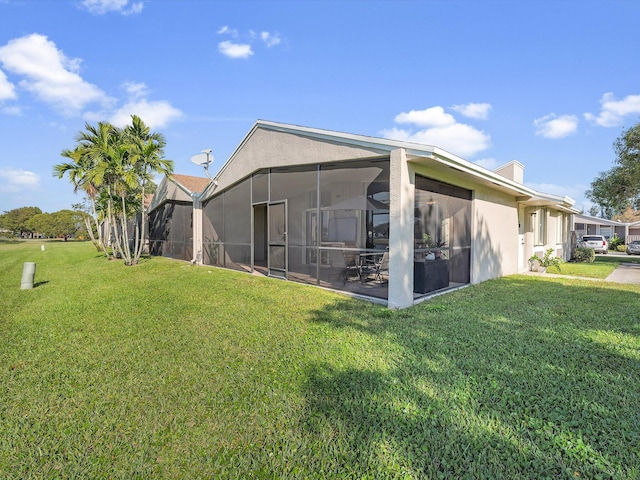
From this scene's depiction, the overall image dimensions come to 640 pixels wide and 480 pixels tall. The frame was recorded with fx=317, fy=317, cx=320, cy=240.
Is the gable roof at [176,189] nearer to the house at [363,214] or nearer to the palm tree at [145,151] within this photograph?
the palm tree at [145,151]

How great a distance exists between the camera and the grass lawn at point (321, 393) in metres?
2.13

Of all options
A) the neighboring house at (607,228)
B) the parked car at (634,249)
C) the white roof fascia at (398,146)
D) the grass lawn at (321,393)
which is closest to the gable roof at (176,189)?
the white roof fascia at (398,146)

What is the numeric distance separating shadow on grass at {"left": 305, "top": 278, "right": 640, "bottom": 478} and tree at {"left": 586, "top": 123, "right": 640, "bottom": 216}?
16.6 m

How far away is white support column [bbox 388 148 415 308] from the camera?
593 cm

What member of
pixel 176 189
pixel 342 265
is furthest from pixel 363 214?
pixel 176 189

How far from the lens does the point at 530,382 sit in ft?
10.3

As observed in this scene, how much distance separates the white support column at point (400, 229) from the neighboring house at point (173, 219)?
→ 992cm

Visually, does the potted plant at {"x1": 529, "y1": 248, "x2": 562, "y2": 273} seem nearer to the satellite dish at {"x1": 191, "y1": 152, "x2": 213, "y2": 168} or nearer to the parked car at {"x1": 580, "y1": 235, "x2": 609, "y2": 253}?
the satellite dish at {"x1": 191, "y1": 152, "x2": 213, "y2": 168}

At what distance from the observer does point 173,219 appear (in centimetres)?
1591

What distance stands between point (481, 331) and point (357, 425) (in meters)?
3.09

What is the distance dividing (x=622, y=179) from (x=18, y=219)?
84.9 metres

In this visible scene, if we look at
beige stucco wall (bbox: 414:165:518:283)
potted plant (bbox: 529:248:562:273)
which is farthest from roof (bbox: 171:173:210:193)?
potted plant (bbox: 529:248:562:273)

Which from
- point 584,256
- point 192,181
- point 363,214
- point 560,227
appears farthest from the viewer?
point 192,181

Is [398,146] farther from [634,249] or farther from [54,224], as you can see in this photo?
[54,224]
